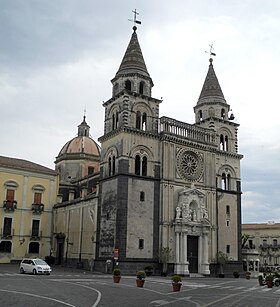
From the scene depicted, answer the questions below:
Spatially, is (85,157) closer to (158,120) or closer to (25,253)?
(25,253)

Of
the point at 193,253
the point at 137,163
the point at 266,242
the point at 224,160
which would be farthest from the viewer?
the point at 266,242

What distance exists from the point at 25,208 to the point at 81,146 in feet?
57.9

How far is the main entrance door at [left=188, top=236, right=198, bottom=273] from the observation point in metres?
47.6

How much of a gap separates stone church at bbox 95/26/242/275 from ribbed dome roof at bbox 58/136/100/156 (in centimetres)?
2183

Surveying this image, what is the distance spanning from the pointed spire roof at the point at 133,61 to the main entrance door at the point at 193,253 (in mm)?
19729

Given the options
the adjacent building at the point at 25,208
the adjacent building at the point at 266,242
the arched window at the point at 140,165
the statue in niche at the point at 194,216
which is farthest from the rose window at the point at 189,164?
the adjacent building at the point at 266,242

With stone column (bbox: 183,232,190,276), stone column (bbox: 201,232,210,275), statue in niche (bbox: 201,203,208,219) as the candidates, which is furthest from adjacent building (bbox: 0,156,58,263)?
statue in niche (bbox: 201,203,208,219)

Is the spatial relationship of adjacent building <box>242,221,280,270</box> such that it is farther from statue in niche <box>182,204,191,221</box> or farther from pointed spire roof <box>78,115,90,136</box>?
statue in niche <box>182,204,191,221</box>

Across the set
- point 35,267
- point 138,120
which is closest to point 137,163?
point 138,120

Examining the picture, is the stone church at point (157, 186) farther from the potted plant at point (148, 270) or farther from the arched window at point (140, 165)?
the potted plant at point (148, 270)

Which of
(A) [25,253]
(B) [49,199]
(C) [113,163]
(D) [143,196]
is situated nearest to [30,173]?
(B) [49,199]

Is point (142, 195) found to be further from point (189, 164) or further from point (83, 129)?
point (83, 129)

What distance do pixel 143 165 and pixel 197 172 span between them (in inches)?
285

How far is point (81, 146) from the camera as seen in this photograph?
7275cm
